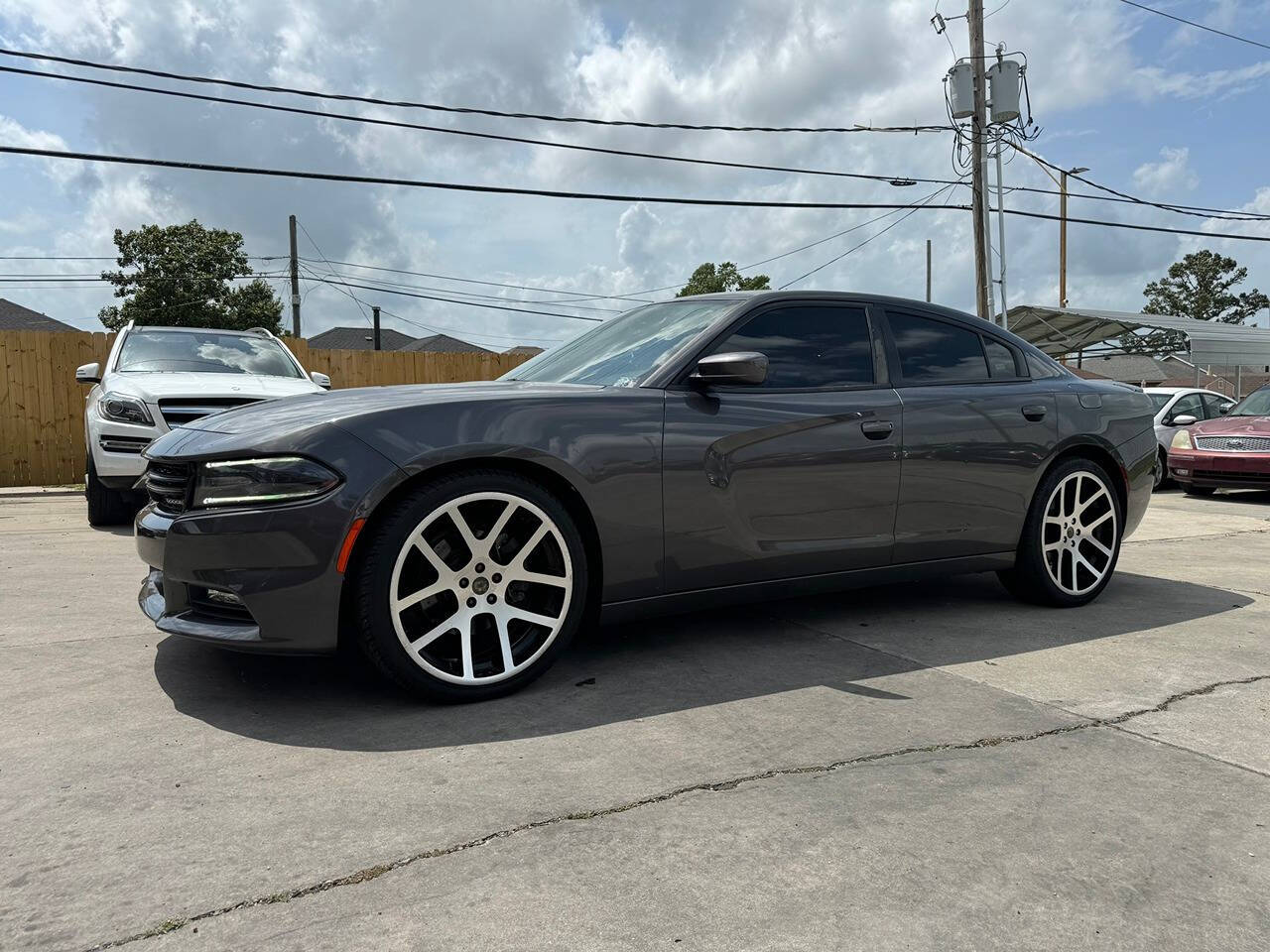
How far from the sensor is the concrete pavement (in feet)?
6.20

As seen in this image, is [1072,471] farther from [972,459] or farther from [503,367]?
[503,367]

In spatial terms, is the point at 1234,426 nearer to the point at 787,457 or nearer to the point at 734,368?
the point at 787,457

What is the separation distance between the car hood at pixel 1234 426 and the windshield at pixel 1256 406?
0.33 metres

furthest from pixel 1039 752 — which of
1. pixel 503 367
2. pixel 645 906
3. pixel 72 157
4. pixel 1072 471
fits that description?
pixel 72 157

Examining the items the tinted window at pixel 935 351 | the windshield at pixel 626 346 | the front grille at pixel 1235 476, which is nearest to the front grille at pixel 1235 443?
the front grille at pixel 1235 476

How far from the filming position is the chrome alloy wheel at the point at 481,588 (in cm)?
307

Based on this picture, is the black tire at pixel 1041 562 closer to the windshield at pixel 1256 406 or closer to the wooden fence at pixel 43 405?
the windshield at pixel 1256 406

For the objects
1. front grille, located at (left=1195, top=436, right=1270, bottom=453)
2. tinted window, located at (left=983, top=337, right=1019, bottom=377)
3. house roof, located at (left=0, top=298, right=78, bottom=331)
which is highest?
house roof, located at (left=0, top=298, right=78, bottom=331)

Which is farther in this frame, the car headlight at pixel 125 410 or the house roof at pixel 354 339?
the house roof at pixel 354 339

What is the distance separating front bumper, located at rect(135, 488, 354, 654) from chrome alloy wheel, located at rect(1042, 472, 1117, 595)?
3.36 meters

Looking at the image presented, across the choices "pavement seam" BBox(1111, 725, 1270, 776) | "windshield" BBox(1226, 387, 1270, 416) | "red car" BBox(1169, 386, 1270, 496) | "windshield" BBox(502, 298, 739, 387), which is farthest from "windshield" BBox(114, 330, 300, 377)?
"windshield" BBox(1226, 387, 1270, 416)

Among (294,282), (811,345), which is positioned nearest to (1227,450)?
(811,345)

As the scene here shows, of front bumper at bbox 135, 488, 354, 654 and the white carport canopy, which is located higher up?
the white carport canopy

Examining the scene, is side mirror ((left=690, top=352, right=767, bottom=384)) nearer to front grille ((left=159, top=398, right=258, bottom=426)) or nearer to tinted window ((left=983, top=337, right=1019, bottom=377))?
tinted window ((left=983, top=337, right=1019, bottom=377))
